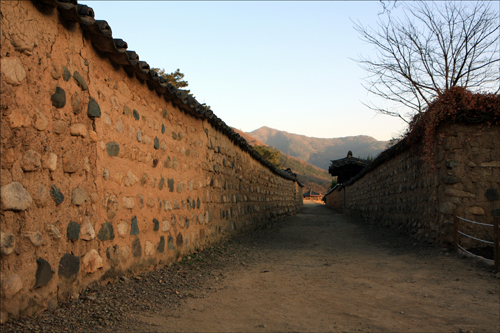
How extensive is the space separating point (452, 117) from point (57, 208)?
19.3 ft

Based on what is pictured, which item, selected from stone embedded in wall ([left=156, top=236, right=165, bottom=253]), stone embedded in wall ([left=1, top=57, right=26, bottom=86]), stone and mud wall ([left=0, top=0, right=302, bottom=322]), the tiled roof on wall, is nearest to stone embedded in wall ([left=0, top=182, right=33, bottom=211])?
stone and mud wall ([left=0, top=0, right=302, bottom=322])

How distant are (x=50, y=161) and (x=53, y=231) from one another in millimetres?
525

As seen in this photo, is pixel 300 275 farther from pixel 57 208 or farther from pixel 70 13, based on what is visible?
pixel 70 13

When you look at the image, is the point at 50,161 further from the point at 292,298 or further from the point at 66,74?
the point at 292,298

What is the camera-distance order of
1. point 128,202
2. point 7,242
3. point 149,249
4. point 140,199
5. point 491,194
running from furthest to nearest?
1. point 491,194
2. point 149,249
3. point 140,199
4. point 128,202
5. point 7,242

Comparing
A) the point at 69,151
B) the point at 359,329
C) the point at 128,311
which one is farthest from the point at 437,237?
the point at 69,151

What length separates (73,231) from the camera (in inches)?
111

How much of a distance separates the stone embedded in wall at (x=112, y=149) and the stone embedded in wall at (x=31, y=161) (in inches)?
35.6

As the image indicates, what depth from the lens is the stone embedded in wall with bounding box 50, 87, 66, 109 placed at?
270cm

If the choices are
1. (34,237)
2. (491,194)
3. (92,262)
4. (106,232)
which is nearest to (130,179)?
(106,232)

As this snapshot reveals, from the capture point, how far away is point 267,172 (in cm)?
1257

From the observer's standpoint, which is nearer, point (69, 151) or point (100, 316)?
point (100, 316)

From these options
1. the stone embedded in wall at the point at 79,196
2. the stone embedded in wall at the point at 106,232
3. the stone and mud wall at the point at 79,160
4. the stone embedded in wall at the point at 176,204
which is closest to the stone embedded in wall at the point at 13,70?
the stone and mud wall at the point at 79,160

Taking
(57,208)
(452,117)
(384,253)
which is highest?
(452,117)
